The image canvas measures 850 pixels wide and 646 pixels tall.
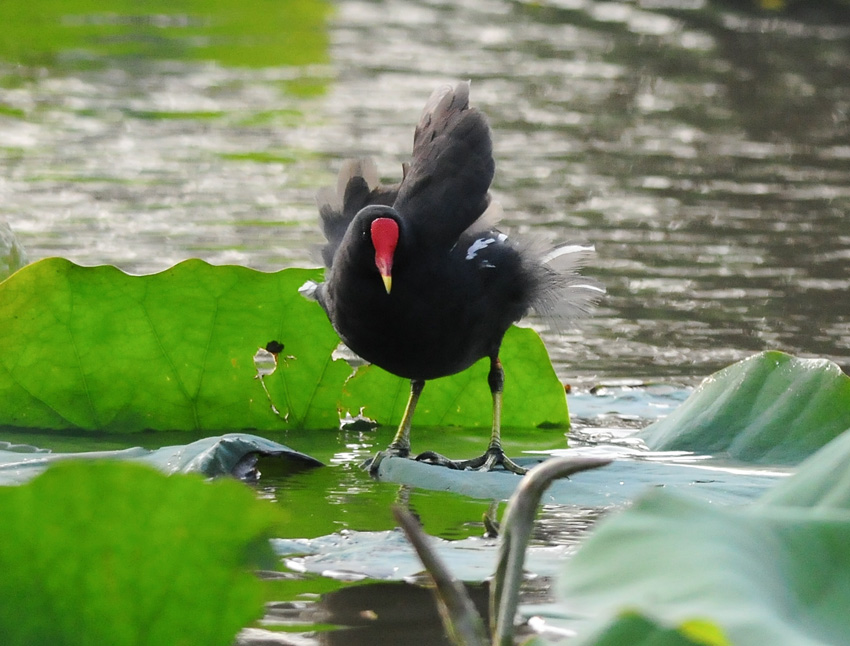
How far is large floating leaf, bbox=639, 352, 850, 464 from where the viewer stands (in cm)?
309

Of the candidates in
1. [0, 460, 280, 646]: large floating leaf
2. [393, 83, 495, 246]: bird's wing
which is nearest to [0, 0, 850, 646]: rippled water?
[393, 83, 495, 246]: bird's wing

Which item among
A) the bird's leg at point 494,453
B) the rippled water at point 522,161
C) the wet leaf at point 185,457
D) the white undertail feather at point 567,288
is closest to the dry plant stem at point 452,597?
the rippled water at point 522,161

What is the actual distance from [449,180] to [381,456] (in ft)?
3.06

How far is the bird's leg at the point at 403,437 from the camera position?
3.22 m

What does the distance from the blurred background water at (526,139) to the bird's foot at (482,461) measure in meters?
1.24

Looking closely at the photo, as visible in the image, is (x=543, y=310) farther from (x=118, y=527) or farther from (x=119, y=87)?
(x=119, y=87)

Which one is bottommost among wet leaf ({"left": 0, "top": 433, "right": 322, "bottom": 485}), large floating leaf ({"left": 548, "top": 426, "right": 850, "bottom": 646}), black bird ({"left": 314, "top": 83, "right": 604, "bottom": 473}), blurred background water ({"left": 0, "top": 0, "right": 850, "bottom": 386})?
blurred background water ({"left": 0, "top": 0, "right": 850, "bottom": 386})

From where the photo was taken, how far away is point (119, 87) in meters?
11.1

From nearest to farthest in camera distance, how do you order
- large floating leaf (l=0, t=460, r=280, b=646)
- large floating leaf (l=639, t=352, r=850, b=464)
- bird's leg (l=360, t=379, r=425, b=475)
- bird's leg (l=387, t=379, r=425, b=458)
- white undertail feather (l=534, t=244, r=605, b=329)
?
large floating leaf (l=0, t=460, r=280, b=646), large floating leaf (l=639, t=352, r=850, b=464), bird's leg (l=360, t=379, r=425, b=475), bird's leg (l=387, t=379, r=425, b=458), white undertail feather (l=534, t=244, r=605, b=329)

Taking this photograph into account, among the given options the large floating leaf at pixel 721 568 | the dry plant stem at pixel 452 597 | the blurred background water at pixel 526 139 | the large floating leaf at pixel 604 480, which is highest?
the large floating leaf at pixel 721 568

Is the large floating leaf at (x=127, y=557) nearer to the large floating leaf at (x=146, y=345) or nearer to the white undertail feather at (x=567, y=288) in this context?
the large floating leaf at (x=146, y=345)

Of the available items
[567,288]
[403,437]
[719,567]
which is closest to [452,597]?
[719,567]

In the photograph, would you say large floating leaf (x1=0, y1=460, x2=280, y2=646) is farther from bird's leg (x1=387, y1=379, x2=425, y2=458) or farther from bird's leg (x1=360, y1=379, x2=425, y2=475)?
bird's leg (x1=387, y1=379, x2=425, y2=458)

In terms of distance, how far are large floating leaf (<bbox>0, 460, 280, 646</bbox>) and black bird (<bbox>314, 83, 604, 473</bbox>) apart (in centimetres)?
199
